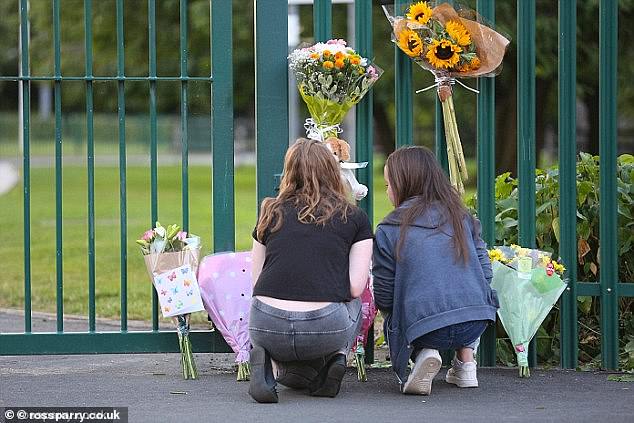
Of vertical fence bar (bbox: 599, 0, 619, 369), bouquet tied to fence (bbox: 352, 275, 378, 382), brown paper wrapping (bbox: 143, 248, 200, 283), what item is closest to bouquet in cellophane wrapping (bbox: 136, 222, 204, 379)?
brown paper wrapping (bbox: 143, 248, 200, 283)


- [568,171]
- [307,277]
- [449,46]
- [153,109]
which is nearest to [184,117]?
[153,109]

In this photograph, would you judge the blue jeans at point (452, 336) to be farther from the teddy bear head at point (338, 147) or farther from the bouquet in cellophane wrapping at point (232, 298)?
the teddy bear head at point (338, 147)

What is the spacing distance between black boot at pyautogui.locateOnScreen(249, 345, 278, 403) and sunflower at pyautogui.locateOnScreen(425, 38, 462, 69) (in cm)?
185

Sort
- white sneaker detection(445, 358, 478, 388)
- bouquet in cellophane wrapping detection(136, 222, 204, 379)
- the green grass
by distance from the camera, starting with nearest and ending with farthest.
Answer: white sneaker detection(445, 358, 478, 388)
bouquet in cellophane wrapping detection(136, 222, 204, 379)
the green grass

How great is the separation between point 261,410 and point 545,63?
1124 cm

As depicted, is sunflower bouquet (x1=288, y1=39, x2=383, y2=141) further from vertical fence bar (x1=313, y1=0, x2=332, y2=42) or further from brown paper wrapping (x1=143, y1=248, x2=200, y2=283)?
brown paper wrapping (x1=143, y1=248, x2=200, y2=283)

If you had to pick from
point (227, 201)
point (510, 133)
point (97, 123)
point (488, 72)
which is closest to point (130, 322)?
point (227, 201)

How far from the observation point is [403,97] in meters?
6.09

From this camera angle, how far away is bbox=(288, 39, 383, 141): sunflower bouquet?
570 centimetres

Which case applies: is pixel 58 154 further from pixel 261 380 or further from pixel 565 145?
pixel 565 145

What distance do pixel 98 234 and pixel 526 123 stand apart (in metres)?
9.87

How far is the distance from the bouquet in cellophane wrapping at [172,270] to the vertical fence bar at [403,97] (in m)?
1.32

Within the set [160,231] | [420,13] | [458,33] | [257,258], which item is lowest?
[257,258]

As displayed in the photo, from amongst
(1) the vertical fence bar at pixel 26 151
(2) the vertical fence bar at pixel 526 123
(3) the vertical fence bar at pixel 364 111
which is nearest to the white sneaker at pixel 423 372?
(3) the vertical fence bar at pixel 364 111
